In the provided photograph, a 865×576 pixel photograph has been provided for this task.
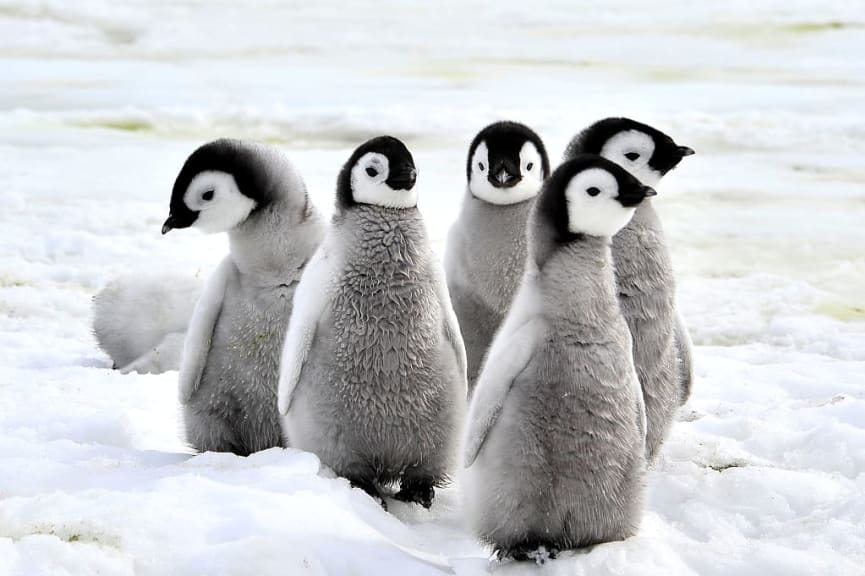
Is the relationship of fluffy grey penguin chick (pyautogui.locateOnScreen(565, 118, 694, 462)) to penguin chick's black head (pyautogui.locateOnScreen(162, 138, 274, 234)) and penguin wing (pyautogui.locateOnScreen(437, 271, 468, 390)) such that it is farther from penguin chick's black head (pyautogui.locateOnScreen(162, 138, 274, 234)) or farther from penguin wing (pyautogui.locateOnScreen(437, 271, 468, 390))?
penguin chick's black head (pyautogui.locateOnScreen(162, 138, 274, 234))

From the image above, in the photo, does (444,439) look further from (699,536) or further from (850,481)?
(850,481)

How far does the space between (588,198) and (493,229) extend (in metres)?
1.29

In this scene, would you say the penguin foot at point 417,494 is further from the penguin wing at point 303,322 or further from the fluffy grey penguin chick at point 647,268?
the fluffy grey penguin chick at point 647,268

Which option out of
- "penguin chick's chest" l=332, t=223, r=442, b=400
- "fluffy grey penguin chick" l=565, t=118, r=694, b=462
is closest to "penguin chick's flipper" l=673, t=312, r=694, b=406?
"fluffy grey penguin chick" l=565, t=118, r=694, b=462

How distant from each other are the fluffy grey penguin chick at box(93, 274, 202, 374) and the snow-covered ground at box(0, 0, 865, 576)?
24 cm

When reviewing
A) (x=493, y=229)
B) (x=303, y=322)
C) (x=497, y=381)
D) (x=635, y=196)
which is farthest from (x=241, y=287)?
(x=635, y=196)

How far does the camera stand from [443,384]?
3252 mm

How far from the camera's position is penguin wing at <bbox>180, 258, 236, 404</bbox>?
3484 millimetres

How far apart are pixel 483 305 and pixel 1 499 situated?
1.83 meters

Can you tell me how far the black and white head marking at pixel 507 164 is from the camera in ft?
12.9

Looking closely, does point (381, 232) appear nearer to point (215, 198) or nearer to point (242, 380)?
point (215, 198)

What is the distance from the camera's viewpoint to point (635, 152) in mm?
3492

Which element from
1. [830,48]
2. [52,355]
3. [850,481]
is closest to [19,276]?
[52,355]

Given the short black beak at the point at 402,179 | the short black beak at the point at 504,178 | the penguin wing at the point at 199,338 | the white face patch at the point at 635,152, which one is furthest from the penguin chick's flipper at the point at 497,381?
the short black beak at the point at 504,178
